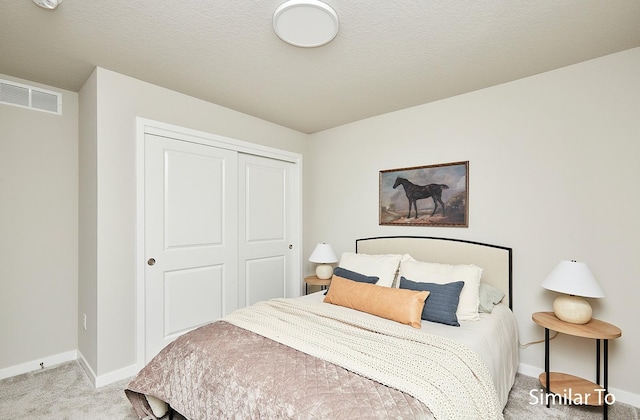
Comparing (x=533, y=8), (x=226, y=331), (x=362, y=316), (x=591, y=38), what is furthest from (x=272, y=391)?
(x=591, y=38)

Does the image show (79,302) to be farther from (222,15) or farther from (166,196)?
(222,15)

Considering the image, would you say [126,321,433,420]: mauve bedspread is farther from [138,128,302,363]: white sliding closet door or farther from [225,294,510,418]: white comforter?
[138,128,302,363]: white sliding closet door

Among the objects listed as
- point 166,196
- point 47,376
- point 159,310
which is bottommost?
point 47,376

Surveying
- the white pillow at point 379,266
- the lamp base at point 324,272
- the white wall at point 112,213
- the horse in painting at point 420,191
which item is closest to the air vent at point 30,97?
the white wall at point 112,213

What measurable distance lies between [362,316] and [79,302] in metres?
2.58

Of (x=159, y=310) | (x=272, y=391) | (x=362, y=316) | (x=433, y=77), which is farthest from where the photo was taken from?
(x=159, y=310)

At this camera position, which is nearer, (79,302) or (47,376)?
(47,376)

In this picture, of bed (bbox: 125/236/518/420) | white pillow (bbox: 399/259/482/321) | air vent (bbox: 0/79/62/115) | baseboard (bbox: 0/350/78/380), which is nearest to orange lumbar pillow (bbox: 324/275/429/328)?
bed (bbox: 125/236/518/420)

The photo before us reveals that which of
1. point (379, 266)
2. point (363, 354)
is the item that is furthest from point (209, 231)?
point (363, 354)

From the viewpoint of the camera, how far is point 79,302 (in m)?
2.79

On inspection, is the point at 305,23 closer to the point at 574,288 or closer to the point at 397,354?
the point at 397,354

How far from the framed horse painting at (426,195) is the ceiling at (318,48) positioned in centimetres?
73

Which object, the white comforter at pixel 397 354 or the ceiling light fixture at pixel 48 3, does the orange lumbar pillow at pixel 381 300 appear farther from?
the ceiling light fixture at pixel 48 3

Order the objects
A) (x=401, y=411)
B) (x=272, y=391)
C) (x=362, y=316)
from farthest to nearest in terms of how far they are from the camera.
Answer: (x=362, y=316), (x=272, y=391), (x=401, y=411)
